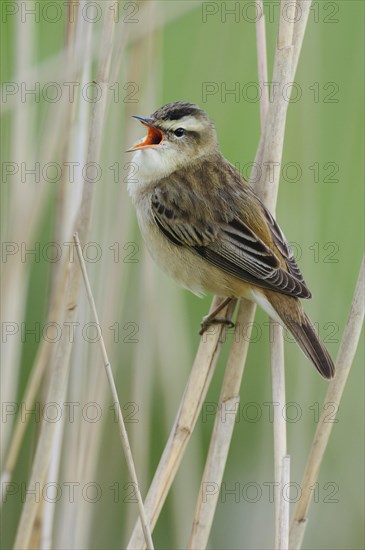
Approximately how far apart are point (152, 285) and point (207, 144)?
2.46 feet

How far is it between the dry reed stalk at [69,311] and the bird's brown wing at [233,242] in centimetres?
64

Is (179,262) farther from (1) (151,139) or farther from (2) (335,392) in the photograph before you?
(2) (335,392)

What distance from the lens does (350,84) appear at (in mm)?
4809

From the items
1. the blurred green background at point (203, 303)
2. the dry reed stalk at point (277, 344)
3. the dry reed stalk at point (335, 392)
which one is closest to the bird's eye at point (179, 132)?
the blurred green background at point (203, 303)

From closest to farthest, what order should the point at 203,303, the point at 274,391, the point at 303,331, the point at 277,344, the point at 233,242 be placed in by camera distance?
the point at 274,391, the point at 277,344, the point at 303,331, the point at 233,242, the point at 203,303

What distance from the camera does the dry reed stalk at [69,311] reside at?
10.0 feet

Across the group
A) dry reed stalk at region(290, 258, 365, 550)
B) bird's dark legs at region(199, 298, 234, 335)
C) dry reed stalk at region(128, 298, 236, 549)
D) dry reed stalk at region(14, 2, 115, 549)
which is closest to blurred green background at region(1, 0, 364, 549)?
dry reed stalk at region(14, 2, 115, 549)

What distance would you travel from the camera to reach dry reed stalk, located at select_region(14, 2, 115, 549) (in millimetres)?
3061

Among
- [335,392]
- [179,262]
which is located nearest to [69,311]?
[179,262]

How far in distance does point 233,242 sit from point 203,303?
1.69m

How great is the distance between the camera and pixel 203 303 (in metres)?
5.24

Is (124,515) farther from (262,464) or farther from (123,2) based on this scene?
(123,2)

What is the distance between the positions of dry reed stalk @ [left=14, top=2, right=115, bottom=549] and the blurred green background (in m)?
0.31

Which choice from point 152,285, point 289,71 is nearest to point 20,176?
point 152,285
